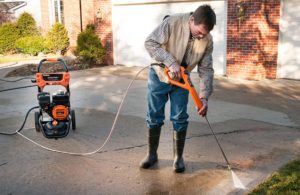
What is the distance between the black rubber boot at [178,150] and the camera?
4609 millimetres

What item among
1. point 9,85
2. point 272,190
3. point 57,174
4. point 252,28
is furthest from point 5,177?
point 252,28

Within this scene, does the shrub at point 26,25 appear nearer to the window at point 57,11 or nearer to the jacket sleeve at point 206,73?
the window at point 57,11

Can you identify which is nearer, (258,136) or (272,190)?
(272,190)

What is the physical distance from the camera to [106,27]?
48.6 ft

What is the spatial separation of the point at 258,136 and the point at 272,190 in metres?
2.01

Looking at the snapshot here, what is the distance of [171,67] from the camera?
13.3 feet


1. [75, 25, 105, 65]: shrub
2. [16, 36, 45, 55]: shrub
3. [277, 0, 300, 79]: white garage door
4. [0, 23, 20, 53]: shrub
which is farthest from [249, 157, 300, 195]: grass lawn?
[0, 23, 20, 53]: shrub

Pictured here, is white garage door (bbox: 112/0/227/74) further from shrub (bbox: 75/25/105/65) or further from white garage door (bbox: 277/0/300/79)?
white garage door (bbox: 277/0/300/79)

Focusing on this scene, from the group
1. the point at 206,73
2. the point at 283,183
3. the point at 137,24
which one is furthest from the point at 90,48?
the point at 283,183

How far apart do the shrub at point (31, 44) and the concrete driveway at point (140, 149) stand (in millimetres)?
9247

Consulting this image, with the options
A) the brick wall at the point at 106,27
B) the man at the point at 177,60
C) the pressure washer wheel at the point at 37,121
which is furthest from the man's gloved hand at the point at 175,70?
the brick wall at the point at 106,27

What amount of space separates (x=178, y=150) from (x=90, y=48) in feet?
33.3

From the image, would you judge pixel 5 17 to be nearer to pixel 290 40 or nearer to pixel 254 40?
pixel 254 40

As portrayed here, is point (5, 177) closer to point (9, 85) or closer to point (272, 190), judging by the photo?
point (272, 190)
